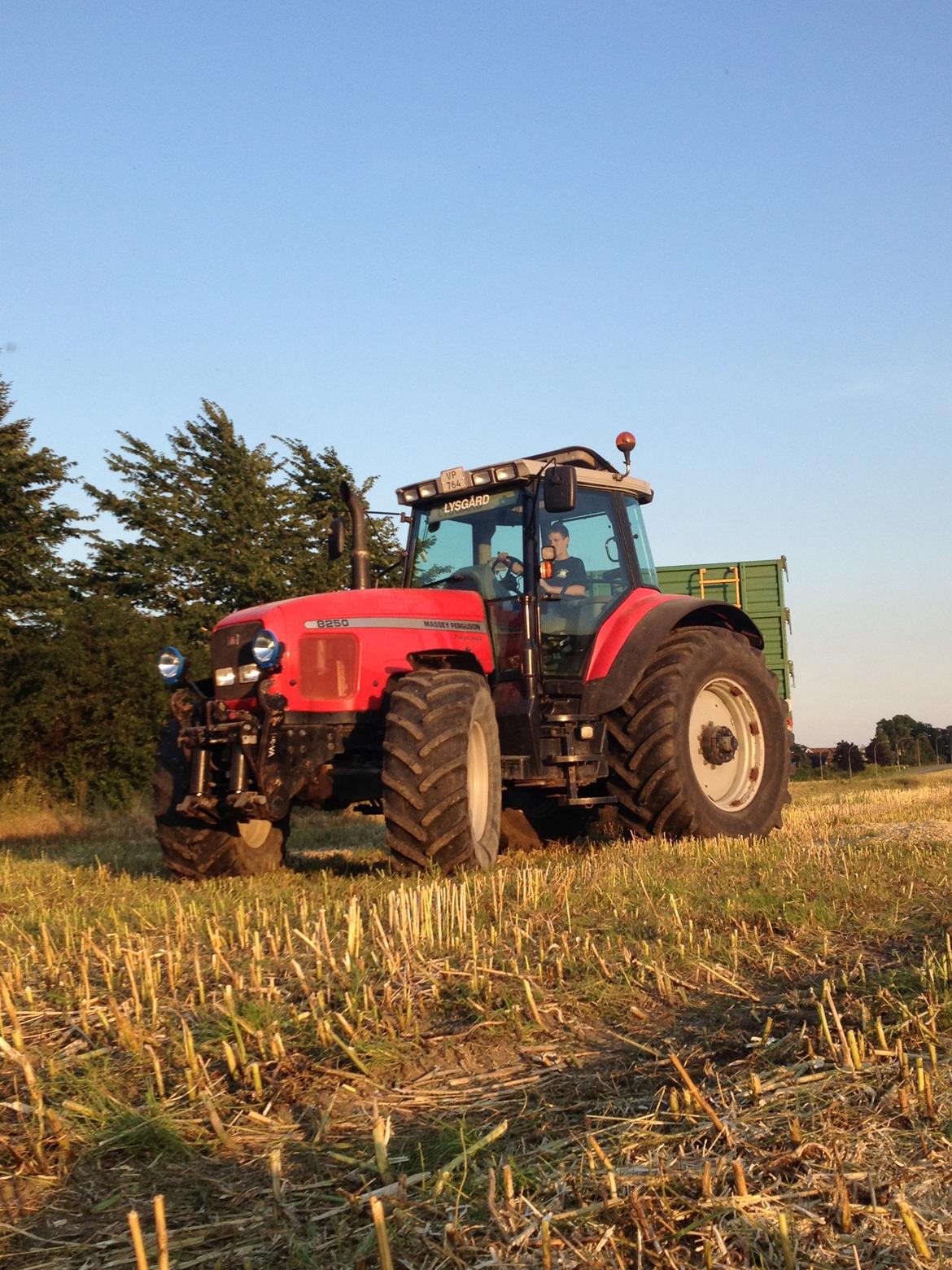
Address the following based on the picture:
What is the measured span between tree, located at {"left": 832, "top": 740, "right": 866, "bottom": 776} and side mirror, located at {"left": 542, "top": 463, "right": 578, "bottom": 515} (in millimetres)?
25544

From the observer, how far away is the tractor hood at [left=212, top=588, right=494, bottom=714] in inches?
265

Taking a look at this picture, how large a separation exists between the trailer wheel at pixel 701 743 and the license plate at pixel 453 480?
1.67 m

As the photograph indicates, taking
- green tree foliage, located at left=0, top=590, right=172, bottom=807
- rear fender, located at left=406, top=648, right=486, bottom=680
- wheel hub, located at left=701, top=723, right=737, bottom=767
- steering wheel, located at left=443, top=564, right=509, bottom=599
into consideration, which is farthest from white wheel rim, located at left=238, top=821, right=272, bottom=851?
green tree foliage, located at left=0, top=590, right=172, bottom=807

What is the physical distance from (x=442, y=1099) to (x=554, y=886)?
2.71 m

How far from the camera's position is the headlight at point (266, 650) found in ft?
21.6

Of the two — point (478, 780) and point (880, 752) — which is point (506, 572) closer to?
point (478, 780)

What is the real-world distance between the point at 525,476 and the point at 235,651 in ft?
6.92

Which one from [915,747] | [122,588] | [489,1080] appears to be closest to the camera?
[489,1080]

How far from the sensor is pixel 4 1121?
9.25 feet

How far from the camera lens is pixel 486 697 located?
6.56 metres

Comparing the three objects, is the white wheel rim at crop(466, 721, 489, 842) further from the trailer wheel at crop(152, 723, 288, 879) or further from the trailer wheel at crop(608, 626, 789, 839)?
the trailer wheel at crop(152, 723, 288, 879)

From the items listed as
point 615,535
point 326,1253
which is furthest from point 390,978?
point 615,535

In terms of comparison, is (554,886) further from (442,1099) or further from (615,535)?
(615,535)

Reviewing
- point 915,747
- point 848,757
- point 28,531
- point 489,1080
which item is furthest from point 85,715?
point 915,747
